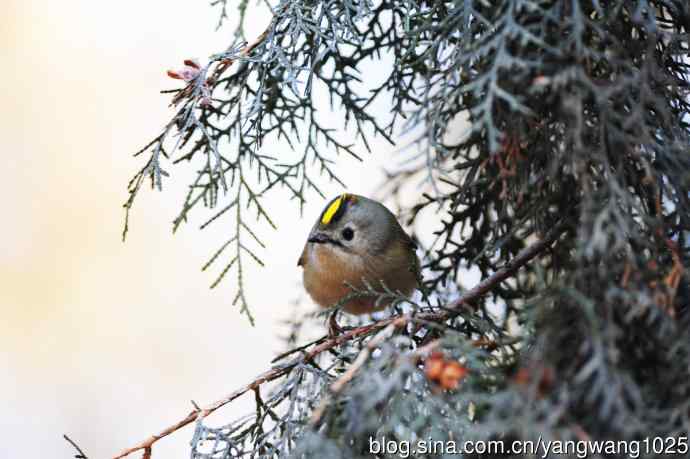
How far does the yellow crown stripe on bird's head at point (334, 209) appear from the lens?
2.17 metres

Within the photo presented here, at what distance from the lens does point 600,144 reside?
1125 millimetres

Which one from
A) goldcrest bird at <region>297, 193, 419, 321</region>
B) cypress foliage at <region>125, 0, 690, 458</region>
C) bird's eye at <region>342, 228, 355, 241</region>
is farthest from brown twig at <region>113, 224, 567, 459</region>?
bird's eye at <region>342, 228, 355, 241</region>

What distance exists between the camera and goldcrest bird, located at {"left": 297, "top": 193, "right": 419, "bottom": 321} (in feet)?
6.83

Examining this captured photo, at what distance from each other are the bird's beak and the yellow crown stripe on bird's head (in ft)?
0.13

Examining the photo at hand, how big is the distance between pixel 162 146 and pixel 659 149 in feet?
2.72

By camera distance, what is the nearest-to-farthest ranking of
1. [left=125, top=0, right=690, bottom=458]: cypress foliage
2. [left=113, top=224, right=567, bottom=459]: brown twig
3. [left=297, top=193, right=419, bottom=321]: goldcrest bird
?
1. [left=125, top=0, right=690, bottom=458]: cypress foliage
2. [left=113, top=224, right=567, bottom=459]: brown twig
3. [left=297, top=193, right=419, bottom=321]: goldcrest bird

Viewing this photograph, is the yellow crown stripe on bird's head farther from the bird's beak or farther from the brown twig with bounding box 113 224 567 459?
the brown twig with bounding box 113 224 567 459

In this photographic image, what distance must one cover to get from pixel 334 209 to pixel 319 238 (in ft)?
0.31

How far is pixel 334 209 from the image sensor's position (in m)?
2.18

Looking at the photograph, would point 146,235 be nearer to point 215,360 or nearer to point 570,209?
point 215,360

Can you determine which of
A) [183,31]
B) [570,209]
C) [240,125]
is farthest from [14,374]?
[570,209]

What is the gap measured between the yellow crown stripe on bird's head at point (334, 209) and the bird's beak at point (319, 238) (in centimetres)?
4

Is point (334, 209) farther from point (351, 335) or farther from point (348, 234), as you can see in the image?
point (351, 335)

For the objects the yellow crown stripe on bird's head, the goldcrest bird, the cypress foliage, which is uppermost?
the yellow crown stripe on bird's head
